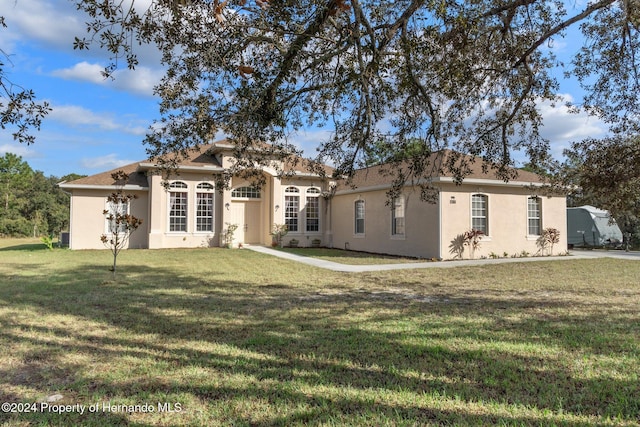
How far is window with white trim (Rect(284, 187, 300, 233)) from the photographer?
70.8ft

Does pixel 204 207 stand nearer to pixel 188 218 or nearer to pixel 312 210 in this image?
pixel 188 218

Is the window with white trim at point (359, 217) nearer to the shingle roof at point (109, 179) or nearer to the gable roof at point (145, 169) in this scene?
the gable roof at point (145, 169)

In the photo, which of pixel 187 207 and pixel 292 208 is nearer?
pixel 187 207

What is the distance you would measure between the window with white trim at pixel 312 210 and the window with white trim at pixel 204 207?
5199 mm

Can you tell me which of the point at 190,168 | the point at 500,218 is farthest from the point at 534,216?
the point at 190,168

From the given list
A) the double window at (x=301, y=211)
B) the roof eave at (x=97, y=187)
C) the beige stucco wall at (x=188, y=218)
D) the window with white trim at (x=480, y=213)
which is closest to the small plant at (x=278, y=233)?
the double window at (x=301, y=211)

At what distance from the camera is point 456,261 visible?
49.7ft

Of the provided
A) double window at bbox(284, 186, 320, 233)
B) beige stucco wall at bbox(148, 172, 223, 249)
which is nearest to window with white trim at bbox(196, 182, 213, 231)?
beige stucco wall at bbox(148, 172, 223, 249)

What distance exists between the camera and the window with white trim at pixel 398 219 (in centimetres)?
1731

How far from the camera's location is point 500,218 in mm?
16844

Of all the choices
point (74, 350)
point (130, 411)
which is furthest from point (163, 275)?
point (130, 411)

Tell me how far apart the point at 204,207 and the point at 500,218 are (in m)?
14.0

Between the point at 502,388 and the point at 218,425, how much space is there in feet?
8.30

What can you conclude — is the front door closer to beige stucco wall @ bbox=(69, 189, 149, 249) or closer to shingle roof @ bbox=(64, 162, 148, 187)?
shingle roof @ bbox=(64, 162, 148, 187)
